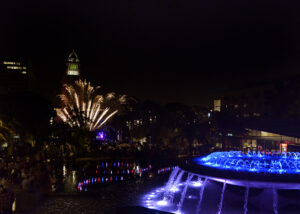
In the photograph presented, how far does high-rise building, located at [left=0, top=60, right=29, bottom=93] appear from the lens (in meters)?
140

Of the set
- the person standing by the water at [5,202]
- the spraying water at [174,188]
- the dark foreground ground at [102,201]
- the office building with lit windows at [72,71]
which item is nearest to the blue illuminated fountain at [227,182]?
the spraying water at [174,188]

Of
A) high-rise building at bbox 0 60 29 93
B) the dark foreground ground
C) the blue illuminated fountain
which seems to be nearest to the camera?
the blue illuminated fountain

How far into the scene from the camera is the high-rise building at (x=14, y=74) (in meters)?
140

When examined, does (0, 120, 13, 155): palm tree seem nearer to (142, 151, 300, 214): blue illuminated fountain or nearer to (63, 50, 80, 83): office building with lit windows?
(142, 151, 300, 214): blue illuminated fountain

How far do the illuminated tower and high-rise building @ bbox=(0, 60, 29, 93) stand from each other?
25007 mm

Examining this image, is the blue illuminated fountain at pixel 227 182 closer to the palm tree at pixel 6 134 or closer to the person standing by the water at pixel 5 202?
the person standing by the water at pixel 5 202

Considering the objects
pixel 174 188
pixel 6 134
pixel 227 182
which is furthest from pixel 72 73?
pixel 227 182

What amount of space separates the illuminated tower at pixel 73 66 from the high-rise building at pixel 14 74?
25007 millimetres

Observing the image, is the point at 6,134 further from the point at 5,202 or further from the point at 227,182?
the point at 227,182

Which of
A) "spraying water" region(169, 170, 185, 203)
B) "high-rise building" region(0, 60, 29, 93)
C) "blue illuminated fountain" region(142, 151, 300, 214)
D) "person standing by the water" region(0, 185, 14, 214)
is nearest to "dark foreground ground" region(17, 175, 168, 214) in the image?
"blue illuminated fountain" region(142, 151, 300, 214)

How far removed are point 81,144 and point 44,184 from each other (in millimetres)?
19809

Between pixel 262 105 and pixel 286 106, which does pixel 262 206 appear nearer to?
pixel 286 106

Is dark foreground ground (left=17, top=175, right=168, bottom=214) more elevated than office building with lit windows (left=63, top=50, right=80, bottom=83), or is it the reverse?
office building with lit windows (left=63, top=50, right=80, bottom=83)

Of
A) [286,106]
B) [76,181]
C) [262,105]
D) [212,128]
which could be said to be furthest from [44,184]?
[262,105]
